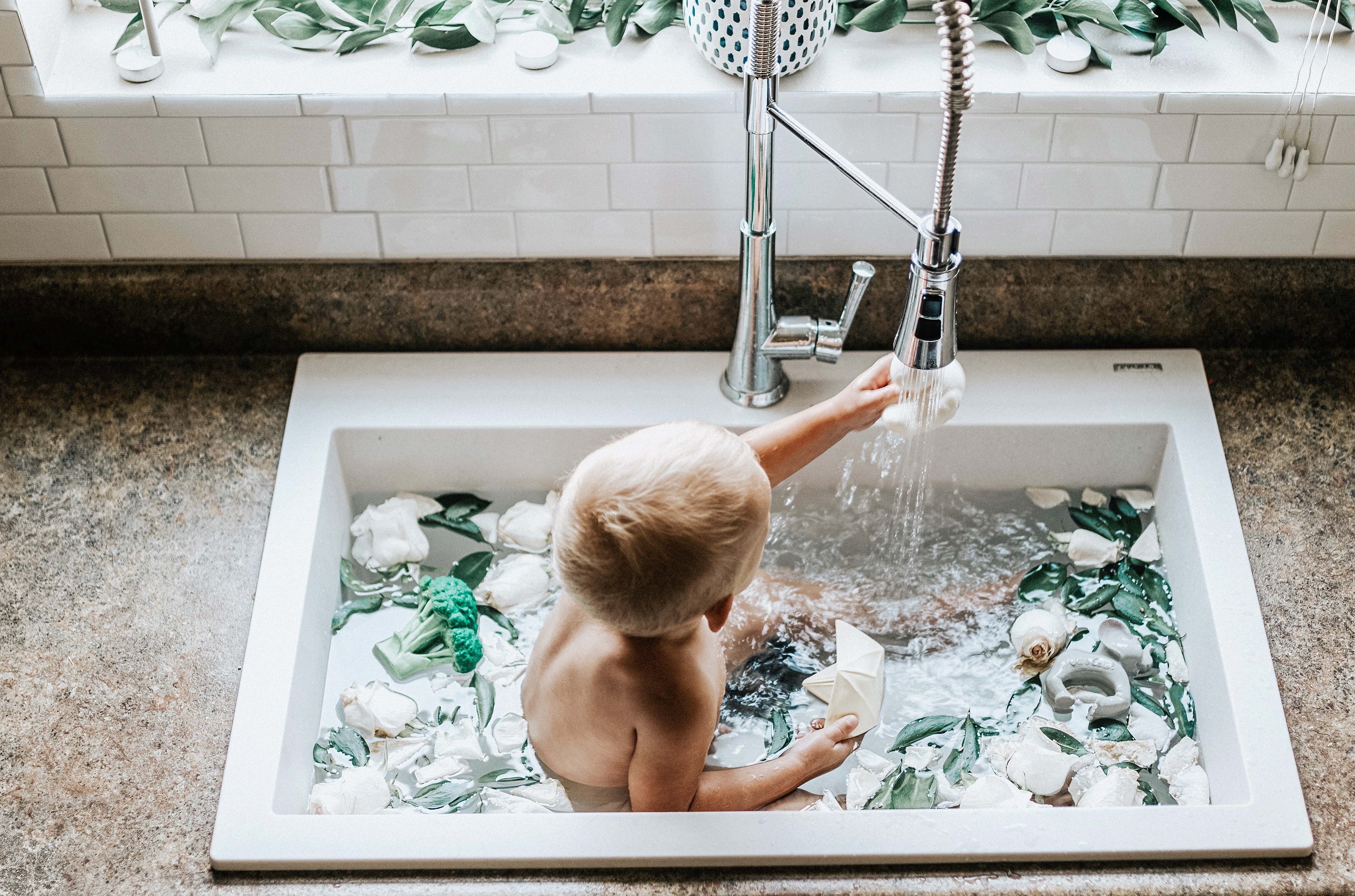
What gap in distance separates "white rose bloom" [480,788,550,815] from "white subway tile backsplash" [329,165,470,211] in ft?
2.14

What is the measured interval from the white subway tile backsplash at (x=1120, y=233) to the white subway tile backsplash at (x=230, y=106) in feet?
2.86

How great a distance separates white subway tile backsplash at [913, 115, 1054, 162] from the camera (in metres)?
1.32

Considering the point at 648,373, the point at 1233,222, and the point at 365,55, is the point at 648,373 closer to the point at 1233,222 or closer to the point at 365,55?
the point at 365,55

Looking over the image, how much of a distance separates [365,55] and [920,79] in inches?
24.5

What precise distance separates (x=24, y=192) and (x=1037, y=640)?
49.1 inches

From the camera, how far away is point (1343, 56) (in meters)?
1.35

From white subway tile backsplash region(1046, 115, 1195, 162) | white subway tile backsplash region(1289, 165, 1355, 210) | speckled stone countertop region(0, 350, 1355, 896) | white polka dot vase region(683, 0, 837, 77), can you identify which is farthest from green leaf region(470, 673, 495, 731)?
white subway tile backsplash region(1289, 165, 1355, 210)

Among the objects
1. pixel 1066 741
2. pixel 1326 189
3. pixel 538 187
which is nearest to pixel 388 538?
pixel 538 187

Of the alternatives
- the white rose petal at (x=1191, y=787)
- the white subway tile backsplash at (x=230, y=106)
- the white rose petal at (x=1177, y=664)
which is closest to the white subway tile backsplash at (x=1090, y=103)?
the white rose petal at (x=1177, y=664)

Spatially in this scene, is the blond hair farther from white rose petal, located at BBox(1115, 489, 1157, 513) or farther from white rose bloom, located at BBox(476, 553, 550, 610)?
white rose petal, located at BBox(1115, 489, 1157, 513)

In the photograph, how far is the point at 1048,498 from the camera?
147 cm

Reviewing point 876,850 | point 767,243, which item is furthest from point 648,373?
point 876,850

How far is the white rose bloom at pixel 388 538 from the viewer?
141cm

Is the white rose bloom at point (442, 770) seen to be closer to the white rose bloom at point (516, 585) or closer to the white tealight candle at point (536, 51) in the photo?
the white rose bloom at point (516, 585)
